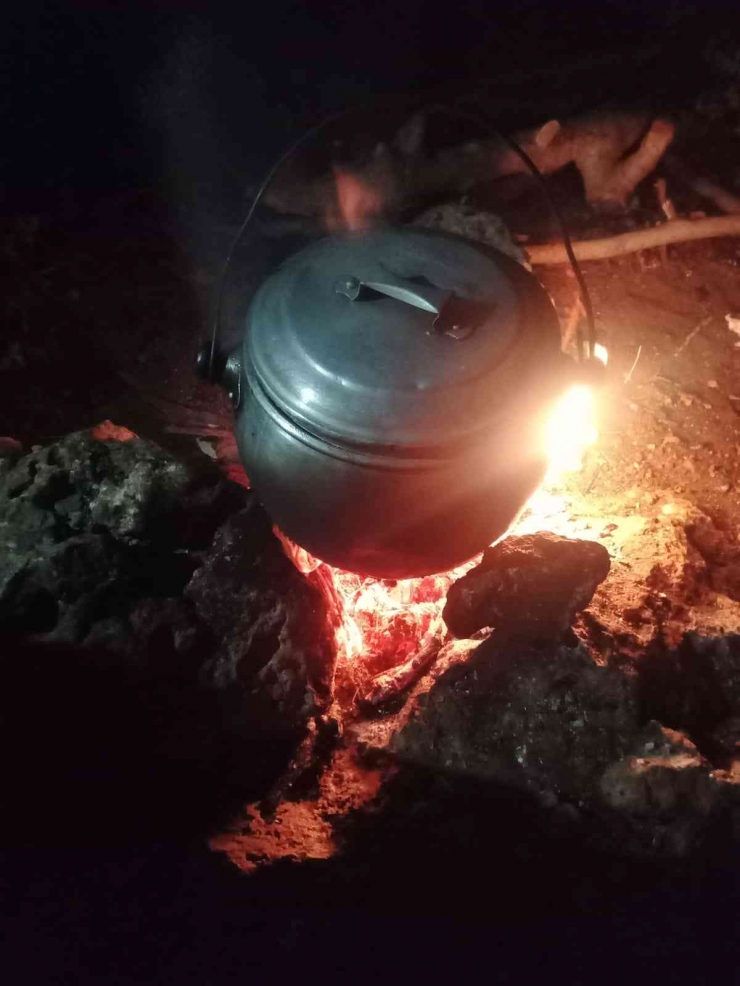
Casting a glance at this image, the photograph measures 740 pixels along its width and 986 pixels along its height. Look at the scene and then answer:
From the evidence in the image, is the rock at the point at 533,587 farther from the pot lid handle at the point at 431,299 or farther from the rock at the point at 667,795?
the pot lid handle at the point at 431,299

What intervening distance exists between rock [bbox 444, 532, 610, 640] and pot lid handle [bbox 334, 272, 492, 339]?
0.82 m

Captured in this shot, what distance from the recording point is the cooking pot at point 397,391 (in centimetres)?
149

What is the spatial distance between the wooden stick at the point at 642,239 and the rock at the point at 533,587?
2.31m

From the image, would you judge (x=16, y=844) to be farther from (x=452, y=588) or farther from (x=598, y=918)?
(x=598, y=918)

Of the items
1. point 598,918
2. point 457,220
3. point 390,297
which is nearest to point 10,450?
point 390,297

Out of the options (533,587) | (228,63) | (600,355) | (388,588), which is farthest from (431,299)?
(228,63)

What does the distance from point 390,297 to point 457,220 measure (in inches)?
98.9

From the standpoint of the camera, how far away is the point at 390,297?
158cm

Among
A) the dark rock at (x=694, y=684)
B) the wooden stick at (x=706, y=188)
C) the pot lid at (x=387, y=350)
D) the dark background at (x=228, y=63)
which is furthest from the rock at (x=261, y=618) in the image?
the wooden stick at (x=706, y=188)

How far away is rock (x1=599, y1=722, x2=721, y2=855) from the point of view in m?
1.75

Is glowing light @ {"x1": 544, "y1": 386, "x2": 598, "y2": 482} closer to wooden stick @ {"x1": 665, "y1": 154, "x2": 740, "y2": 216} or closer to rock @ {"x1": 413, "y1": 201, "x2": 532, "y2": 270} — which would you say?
rock @ {"x1": 413, "y1": 201, "x2": 532, "y2": 270}

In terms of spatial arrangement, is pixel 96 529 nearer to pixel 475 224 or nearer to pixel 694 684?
pixel 694 684

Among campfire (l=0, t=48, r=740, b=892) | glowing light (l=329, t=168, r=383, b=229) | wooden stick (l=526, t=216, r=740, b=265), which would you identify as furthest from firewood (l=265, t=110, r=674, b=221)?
campfire (l=0, t=48, r=740, b=892)

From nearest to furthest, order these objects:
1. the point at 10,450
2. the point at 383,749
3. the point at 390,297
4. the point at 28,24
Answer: the point at 390,297, the point at 383,749, the point at 10,450, the point at 28,24
